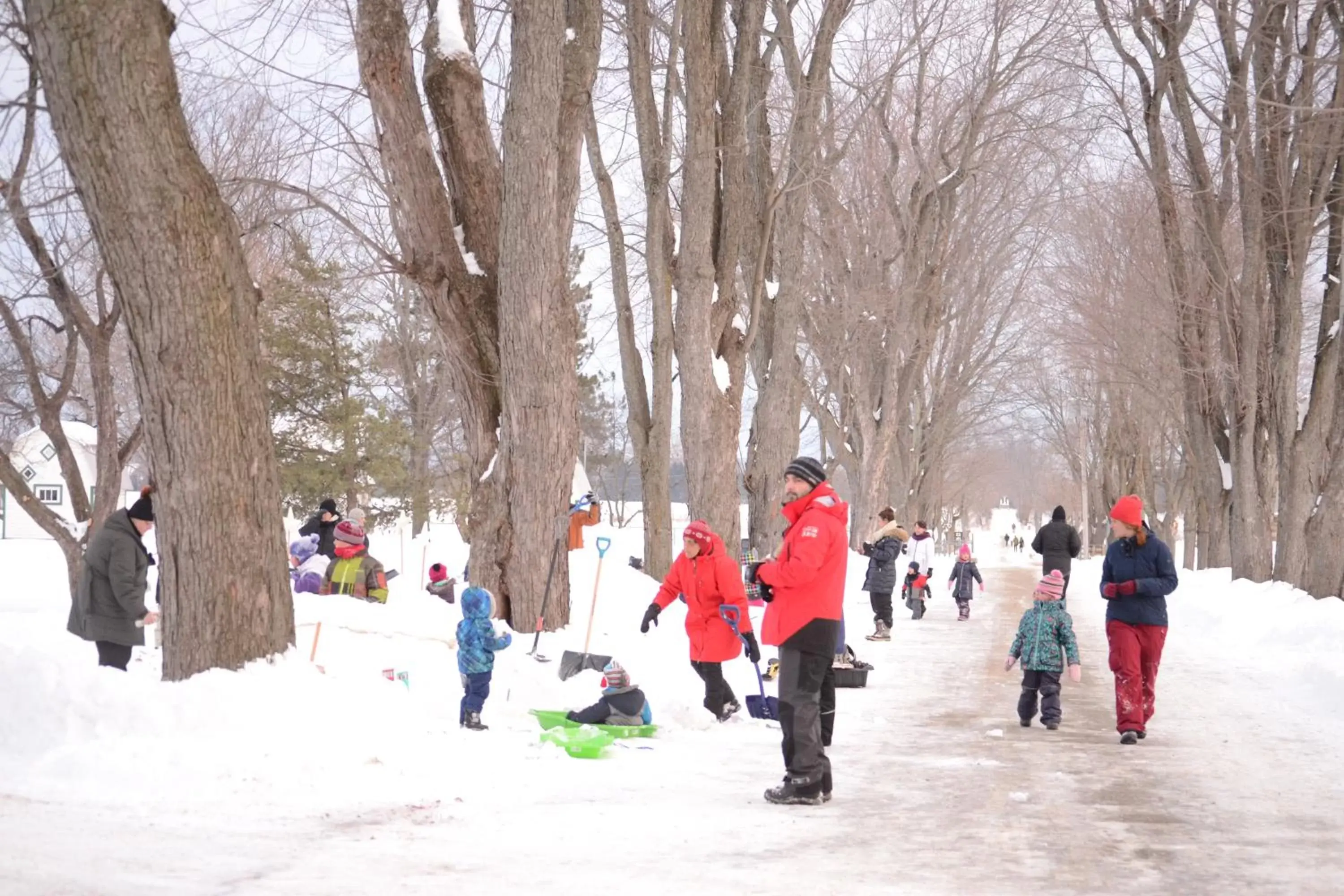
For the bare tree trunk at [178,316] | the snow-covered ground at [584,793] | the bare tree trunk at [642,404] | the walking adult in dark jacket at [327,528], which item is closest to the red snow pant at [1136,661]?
the snow-covered ground at [584,793]

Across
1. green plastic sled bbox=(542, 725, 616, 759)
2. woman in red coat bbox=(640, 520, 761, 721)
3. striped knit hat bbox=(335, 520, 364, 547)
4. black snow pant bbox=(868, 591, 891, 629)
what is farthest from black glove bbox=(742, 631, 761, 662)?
black snow pant bbox=(868, 591, 891, 629)

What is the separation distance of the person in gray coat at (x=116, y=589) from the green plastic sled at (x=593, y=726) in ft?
8.91

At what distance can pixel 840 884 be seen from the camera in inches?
207

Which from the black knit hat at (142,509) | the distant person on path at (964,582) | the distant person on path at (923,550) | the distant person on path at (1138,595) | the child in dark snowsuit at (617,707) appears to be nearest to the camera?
the child in dark snowsuit at (617,707)

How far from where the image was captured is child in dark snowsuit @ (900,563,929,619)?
21.6 metres

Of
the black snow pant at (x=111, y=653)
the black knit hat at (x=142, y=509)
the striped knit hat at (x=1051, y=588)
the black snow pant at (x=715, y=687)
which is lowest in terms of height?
the black snow pant at (x=715, y=687)

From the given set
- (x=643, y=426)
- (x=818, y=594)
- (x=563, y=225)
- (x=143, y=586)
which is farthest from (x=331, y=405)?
(x=818, y=594)

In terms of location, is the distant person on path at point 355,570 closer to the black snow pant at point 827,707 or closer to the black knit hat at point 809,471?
the black snow pant at point 827,707

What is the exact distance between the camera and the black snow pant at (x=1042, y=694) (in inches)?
392

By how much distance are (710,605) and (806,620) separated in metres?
2.49

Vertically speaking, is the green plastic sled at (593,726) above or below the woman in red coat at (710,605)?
below

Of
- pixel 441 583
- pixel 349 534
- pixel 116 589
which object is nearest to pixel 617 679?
pixel 116 589

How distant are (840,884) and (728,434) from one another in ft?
40.5

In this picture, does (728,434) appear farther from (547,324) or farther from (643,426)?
(547,324)
